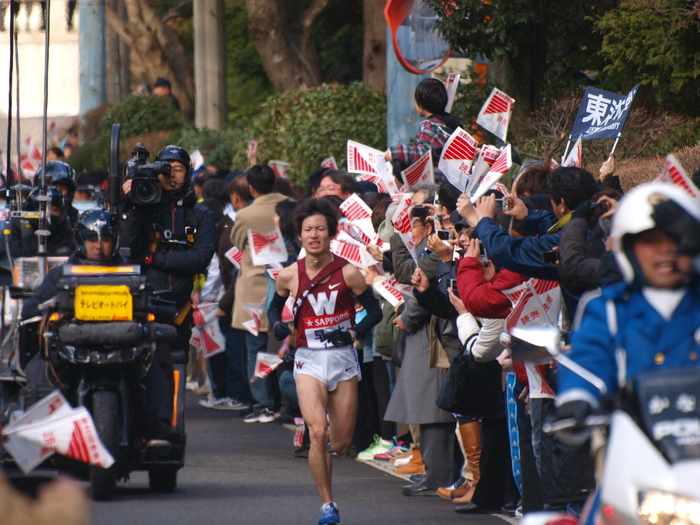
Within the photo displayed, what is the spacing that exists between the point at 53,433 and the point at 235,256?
6.92 meters

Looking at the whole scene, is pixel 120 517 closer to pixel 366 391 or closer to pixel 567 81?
pixel 366 391

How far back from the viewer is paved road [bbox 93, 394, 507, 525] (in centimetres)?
805

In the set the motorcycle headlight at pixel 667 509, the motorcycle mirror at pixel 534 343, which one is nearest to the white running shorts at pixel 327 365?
the motorcycle mirror at pixel 534 343

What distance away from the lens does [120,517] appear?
26.1ft

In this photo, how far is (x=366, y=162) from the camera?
11320 millimetres

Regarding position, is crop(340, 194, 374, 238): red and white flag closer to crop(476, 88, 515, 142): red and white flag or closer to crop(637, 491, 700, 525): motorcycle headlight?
crop(476, 88, 515, 142): red and white flag

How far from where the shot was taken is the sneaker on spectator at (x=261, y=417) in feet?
42.6

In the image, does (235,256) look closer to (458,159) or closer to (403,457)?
(403,457)

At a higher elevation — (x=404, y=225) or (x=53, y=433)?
(x=404, y=225)

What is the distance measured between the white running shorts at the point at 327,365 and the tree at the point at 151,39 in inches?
939

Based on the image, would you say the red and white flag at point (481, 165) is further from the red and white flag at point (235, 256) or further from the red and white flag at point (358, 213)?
the red and white flag at point (235, 256)

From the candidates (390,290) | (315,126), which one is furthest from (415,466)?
(315,126)

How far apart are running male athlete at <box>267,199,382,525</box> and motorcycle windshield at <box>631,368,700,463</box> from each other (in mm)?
3870

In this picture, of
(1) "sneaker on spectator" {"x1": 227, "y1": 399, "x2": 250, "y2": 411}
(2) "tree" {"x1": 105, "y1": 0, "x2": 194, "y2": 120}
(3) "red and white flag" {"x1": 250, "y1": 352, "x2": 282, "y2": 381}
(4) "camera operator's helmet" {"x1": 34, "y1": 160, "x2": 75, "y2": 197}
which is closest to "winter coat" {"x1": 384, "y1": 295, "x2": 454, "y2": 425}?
(3) "red and white flag" {"x1": 250, "y1": 352, "x2": 282, "y2": 381}
